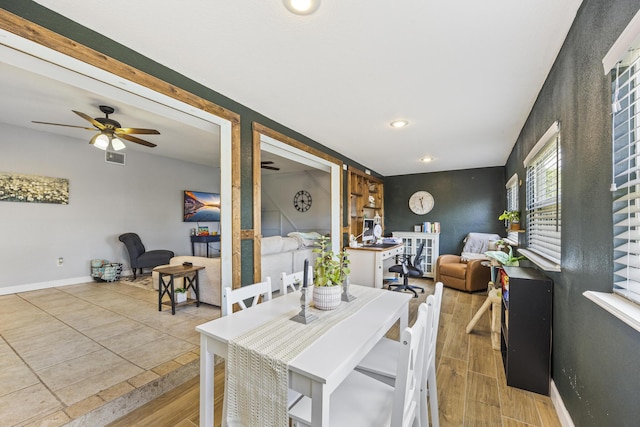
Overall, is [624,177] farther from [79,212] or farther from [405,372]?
[79,212]

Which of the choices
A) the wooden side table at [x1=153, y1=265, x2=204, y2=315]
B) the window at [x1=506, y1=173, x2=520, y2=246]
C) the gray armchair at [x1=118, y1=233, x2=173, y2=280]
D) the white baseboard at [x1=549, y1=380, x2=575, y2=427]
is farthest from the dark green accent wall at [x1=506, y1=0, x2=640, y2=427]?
the gray armchair at [x1=118, y1=233, x2=173, y2=280]

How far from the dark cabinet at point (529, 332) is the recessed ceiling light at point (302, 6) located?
2.21 m

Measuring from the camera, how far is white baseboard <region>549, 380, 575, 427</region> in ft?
5.13

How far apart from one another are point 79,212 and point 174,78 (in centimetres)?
421

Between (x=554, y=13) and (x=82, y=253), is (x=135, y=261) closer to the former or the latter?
(x=82, y=253)

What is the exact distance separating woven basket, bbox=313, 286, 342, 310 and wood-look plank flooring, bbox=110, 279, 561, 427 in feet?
3.33

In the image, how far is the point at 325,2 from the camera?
4.36 feet

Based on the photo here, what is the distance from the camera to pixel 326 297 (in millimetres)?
1551

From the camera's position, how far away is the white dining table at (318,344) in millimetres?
954

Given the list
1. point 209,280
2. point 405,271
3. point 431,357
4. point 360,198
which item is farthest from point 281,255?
point 431,357

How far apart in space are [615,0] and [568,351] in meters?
1.82

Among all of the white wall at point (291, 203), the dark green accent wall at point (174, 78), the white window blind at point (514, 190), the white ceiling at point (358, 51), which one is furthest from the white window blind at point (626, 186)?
the white wall at point (291, 203)

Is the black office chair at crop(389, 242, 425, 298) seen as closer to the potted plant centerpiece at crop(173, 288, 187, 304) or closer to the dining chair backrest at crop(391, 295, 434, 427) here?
the potted plant centerpiece at crop(173, 288, 187, 304)

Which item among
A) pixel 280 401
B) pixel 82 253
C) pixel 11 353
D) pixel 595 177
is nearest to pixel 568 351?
pixel 595 177
